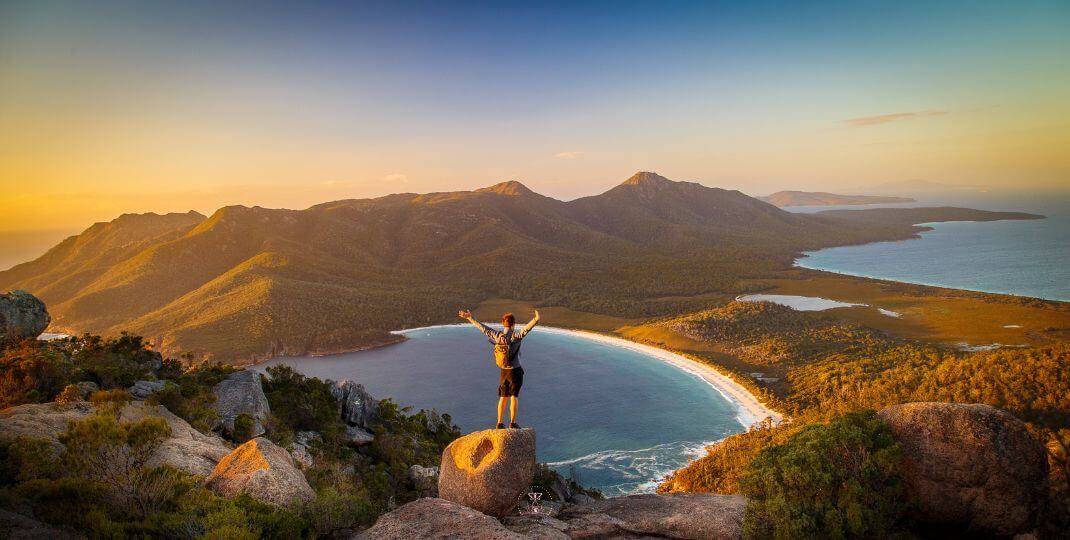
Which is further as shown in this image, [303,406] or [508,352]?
[303,406]

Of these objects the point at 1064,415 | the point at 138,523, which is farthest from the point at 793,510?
the point at 1064,415

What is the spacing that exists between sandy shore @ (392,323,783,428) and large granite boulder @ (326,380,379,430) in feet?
160

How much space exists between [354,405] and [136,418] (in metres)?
20.4

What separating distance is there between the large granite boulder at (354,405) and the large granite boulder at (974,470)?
35360 mm

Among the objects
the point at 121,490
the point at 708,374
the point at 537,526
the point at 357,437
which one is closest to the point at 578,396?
the point at 708,374

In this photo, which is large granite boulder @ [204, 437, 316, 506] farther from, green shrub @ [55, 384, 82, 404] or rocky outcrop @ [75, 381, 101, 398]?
rocky outcrop @ [75, 381, 101, 398]

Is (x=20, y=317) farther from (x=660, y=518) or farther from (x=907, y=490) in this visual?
(x=907, y=490)

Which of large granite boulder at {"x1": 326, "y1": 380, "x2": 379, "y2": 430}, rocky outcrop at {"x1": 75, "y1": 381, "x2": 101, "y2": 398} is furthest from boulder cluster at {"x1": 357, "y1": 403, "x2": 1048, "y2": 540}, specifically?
large granite boulder at {"x1": 326, "y1": 380, "x2": 379, "y2": 430}

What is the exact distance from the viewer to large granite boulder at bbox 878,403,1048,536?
1277cm

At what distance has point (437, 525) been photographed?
1230 cm

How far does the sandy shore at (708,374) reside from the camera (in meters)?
68.0

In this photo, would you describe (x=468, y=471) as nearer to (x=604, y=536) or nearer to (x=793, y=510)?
(x=604, y=536)

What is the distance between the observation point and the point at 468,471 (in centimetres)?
1377

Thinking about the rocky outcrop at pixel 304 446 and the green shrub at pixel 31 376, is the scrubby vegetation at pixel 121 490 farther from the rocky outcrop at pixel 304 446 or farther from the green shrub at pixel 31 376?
the rocky outcrop at pixel 304 446
